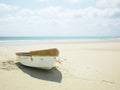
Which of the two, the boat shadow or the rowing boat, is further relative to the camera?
the rowing boat

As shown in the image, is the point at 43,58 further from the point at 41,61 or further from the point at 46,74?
the point at 46,74

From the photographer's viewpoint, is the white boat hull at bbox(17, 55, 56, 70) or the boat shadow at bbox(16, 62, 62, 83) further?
the white boat hull at bbox(17, 55, 56, 70)

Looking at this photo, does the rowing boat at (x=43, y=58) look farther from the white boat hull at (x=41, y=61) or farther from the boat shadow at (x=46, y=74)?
the boat shadow at (x=46, y=74)

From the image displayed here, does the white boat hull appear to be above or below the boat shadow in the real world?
above

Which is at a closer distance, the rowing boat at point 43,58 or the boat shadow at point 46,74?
the boat shadow at point 46,74

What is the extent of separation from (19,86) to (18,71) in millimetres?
2218

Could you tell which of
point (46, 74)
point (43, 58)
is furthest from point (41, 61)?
point (46, 74)

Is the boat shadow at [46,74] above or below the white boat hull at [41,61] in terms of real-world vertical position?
below

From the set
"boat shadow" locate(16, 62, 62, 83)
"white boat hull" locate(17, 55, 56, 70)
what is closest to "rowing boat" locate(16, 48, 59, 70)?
"white boat hull" locate(17, 55, 56, 70)

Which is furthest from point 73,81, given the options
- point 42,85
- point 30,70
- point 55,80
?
point 30,70

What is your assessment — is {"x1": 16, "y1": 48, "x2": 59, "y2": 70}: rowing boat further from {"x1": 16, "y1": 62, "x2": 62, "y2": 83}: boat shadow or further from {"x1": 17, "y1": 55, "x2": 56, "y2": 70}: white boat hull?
{"x1": 16, "y1": 62, "x2": 62, "y2": 83}: boat shadow

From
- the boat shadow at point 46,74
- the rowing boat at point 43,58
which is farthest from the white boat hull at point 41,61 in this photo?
the boat shadow at point 46,74

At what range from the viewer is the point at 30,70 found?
8.57m

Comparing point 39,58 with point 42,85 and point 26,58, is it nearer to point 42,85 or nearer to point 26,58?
point 26,58
